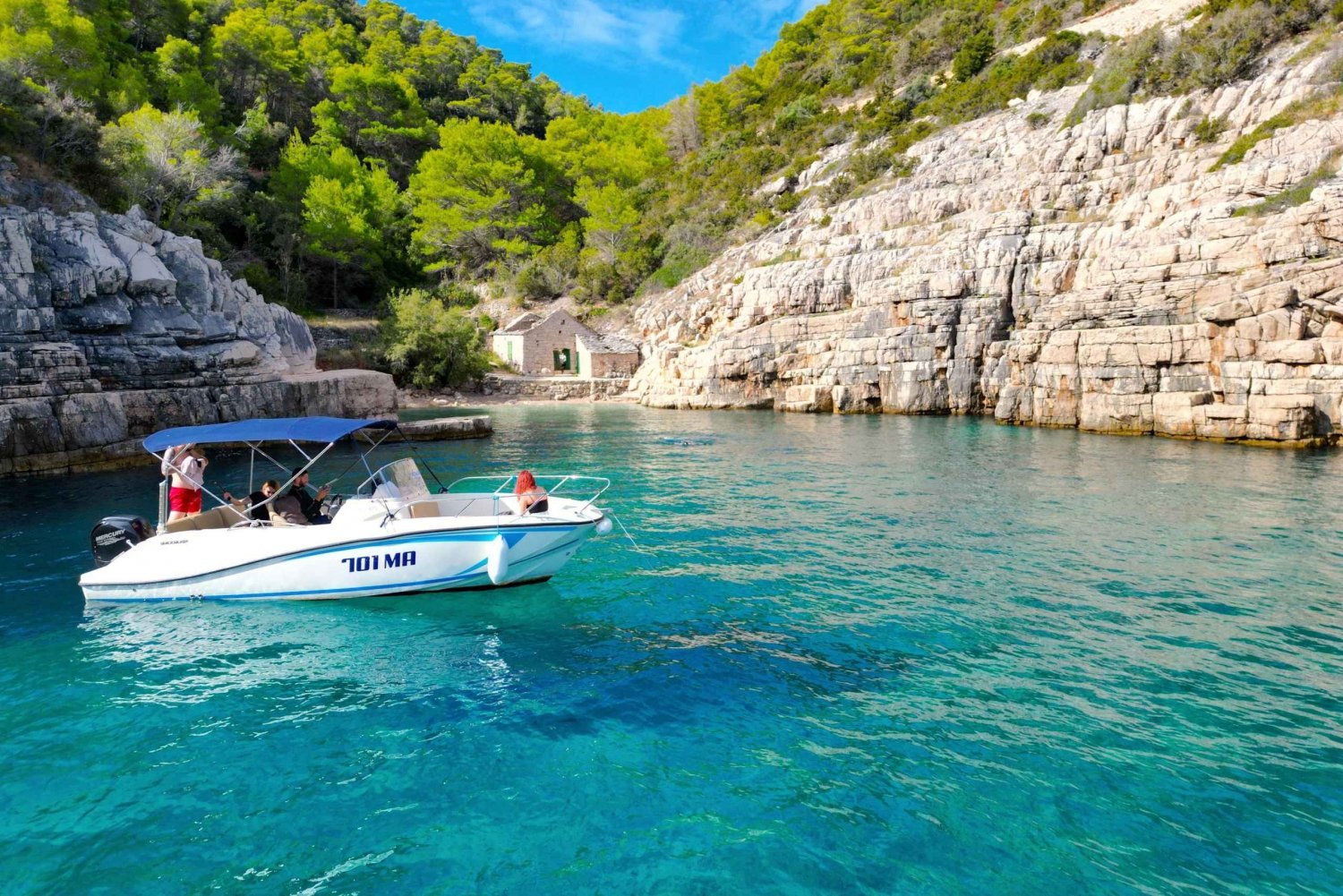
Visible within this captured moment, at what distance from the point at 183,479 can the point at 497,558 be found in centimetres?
569

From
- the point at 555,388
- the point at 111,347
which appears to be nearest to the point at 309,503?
the point at 111,347

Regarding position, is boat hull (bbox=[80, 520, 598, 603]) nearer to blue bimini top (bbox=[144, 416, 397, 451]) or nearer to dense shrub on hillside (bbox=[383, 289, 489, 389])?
blue bimini top (bbox=[144, 416, 397, 451])

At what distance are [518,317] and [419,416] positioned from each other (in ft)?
71.6

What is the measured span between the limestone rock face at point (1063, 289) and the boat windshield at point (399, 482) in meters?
27.9

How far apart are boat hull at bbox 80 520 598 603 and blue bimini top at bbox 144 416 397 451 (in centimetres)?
152

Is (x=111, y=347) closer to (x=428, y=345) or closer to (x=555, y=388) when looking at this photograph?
(x=428, y=345)

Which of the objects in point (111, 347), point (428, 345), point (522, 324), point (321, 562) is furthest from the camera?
point (522, 324)

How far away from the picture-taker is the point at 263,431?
11.0 m

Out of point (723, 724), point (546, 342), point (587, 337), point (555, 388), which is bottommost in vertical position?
point (723, 724)

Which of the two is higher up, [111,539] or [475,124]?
[475,124]

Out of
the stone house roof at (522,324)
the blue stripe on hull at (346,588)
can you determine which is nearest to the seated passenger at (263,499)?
the blue stripe on hull at (346,588)

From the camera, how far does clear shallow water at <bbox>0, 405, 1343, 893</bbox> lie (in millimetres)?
5043

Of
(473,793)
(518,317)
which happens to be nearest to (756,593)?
(473,793)

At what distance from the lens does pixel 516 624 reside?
970 centimetres
